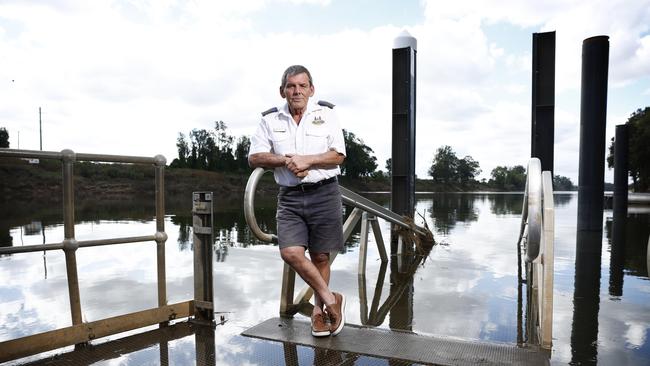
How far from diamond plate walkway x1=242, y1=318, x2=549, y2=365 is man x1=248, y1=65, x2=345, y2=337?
124 mm

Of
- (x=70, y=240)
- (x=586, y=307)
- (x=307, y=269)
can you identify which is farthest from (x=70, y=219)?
(x=586, y=307)

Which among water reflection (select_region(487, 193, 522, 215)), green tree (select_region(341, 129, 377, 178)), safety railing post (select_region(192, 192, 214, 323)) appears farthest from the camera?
green tree (select_region(341, 129, 377, 178))

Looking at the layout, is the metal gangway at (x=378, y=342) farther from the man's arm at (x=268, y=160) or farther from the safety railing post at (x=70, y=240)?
the safety railing post at (x=70, y=240)

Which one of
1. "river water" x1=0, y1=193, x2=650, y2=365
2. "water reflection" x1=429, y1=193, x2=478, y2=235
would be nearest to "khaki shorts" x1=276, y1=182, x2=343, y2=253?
"river water" x1=0, y1=193, x2=650, y2=365

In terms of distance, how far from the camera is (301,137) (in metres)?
2.87

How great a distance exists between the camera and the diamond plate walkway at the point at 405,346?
261 cm

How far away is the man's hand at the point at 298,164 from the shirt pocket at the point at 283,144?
13 centimetres

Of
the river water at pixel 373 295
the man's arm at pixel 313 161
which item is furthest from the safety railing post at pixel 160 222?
→ the man's arm at pixel 313 161

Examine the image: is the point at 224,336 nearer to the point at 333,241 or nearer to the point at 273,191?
the point at 333,241

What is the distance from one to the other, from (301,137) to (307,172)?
0.75 feet

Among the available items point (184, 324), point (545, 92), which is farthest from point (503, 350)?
point (545, 92)

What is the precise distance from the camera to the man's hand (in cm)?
273

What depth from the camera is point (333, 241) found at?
117 inches

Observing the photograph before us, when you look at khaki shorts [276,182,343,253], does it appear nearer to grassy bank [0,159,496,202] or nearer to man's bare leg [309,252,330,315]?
man's bare leg [309,252,330,315]
